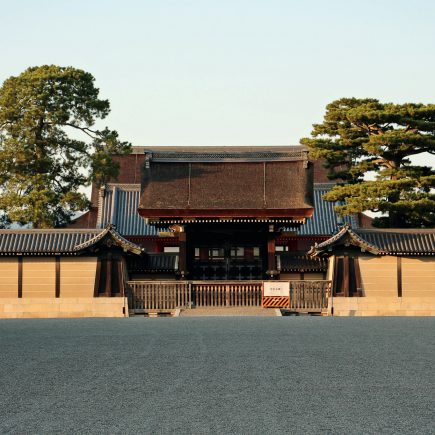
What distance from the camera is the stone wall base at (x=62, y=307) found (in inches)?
1641

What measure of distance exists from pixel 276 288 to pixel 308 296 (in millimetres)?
1552

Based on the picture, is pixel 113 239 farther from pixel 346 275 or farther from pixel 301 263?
pixel 346 275

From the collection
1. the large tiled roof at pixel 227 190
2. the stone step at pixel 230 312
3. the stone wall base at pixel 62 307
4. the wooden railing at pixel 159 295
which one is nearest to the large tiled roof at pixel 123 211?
the large tiled roof at pixel 227 190

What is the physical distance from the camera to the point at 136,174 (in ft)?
237

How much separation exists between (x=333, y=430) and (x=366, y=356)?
814 cm

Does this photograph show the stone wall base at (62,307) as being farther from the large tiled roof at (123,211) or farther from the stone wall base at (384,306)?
the large tiled roof at (123,211)

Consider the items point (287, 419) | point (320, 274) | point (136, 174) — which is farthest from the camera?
point (136, 174)

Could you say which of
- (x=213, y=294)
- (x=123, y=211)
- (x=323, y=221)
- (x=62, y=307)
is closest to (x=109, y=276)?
(x=62, y=307)

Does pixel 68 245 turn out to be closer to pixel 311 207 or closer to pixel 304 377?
pixel 311 207

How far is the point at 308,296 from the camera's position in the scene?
41.4 metres

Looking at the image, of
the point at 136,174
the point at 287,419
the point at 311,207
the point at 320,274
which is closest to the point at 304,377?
the point at 287,419

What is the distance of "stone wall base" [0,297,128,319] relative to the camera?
41.7 metres

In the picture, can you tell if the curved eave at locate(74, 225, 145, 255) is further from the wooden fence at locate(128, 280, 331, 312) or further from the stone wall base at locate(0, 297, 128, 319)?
the stone wall base at locate(0, 297, 128, 319)

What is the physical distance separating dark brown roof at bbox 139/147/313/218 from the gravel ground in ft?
63.4
